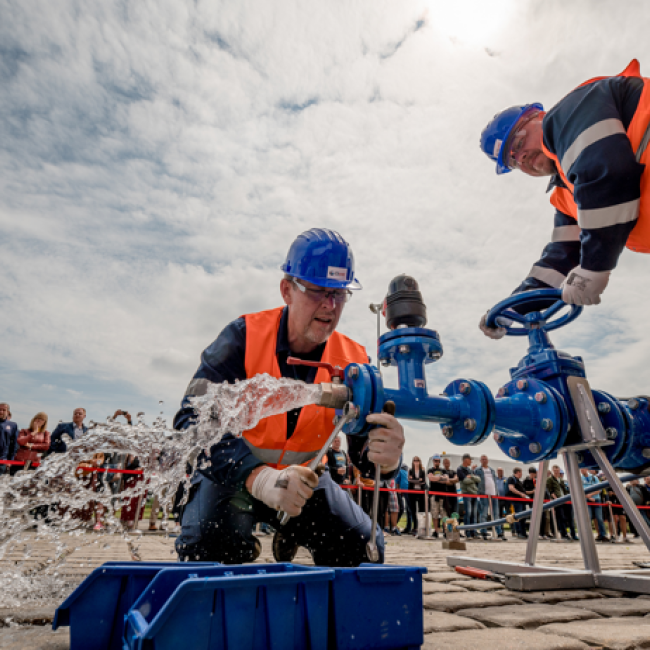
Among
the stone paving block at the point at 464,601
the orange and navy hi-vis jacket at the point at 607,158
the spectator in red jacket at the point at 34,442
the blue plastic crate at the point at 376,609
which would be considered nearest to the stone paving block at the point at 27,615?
the blue plastic crate at the point at 376,609

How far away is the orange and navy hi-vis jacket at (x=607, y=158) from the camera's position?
2.18 meters

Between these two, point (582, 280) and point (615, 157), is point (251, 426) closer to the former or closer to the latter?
point (582, 280)

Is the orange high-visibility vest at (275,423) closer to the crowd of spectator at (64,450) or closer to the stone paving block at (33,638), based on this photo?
the stone paving block at (33,638)

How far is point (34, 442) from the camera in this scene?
754 centimetres

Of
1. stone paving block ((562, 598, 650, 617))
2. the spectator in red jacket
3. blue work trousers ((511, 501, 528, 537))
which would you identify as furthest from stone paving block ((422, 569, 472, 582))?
blue work trousers ((511, 501, 528, 537))

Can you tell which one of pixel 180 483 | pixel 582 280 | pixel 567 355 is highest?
pixel 582 280

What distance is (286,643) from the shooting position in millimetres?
1137

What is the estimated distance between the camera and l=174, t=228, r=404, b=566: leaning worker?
241 centimetres

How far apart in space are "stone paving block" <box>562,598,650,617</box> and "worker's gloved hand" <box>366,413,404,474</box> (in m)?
1.07

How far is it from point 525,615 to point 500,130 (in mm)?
2469

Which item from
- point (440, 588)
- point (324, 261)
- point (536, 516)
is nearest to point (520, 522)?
point (536, 516)

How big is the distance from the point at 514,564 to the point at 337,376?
1794mm

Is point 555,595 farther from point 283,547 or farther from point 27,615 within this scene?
point 27,615

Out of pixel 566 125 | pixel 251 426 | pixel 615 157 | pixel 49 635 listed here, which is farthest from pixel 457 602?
pixel 566 125
